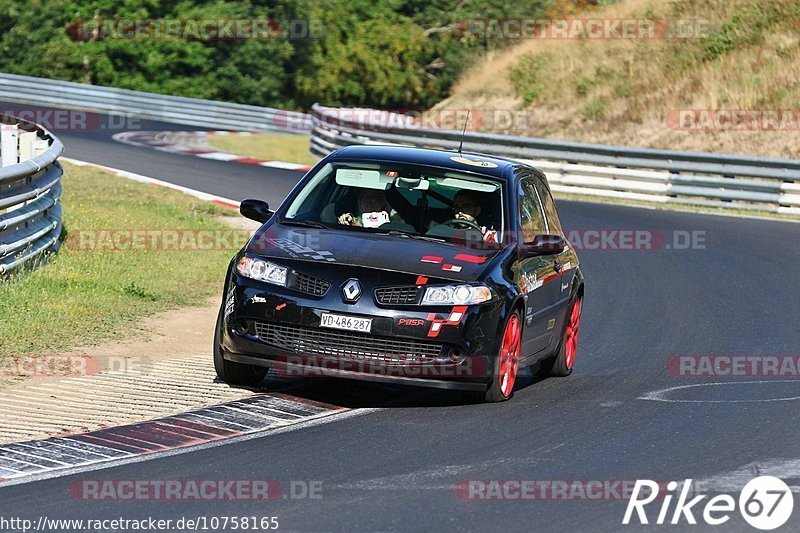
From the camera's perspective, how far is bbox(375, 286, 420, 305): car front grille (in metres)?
8.80

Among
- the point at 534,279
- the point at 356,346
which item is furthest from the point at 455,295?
the point at 534,279

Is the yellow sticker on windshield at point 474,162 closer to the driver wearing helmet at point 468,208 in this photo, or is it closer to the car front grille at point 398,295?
the driver wearing helmet at point 468,208

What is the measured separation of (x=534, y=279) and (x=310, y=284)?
5.82ft

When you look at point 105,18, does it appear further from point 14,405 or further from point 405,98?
point 14,405

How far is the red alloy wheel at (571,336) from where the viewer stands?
10984 mm

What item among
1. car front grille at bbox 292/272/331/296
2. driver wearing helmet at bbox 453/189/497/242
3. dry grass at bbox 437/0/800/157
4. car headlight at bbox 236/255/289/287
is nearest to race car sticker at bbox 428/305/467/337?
car front grille at bbox 292/272/331/296

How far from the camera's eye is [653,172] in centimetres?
2634

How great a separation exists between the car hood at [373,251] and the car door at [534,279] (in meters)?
0.38

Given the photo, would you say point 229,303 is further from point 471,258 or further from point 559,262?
point 559,262

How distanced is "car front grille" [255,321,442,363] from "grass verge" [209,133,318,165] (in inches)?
858

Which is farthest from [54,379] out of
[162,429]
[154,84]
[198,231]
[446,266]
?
[154,84]

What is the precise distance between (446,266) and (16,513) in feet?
12.0

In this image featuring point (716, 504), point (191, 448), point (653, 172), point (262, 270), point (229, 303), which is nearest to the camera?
point (716, 504)

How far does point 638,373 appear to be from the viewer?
11000mm
